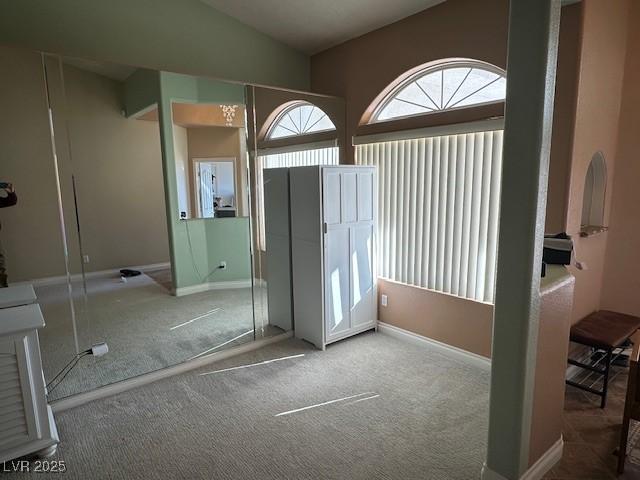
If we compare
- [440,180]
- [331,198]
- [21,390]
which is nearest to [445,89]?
[440,180]

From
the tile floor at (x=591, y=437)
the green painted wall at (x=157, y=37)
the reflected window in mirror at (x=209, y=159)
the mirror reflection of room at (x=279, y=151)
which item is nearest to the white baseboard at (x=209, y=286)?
the mirror reflection of room at (x=279, y=151)

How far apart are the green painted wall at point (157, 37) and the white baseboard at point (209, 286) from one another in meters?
1.97

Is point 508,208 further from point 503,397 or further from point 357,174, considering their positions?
point 357,174

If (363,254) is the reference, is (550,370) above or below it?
below

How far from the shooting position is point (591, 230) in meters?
3.24

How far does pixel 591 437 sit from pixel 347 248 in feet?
7.20

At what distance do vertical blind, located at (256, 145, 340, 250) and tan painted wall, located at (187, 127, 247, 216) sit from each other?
0.73ft

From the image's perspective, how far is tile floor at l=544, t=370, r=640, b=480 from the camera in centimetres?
215

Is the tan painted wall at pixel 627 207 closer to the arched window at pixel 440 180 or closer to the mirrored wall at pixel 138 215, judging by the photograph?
the arched window at pixel 440 180

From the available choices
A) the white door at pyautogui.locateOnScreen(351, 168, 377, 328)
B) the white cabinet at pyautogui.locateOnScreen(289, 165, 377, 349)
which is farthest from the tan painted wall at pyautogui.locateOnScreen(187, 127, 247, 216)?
the white door at pyautogui.locateOnScreen(351, 168, 377, 328)

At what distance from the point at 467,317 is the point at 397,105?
6.64 feet

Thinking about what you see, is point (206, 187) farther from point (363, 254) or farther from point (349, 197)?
point (363, 254)

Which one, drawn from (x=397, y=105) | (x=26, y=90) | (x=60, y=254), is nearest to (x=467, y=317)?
(x=397, y=105)

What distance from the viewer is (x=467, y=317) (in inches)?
131
